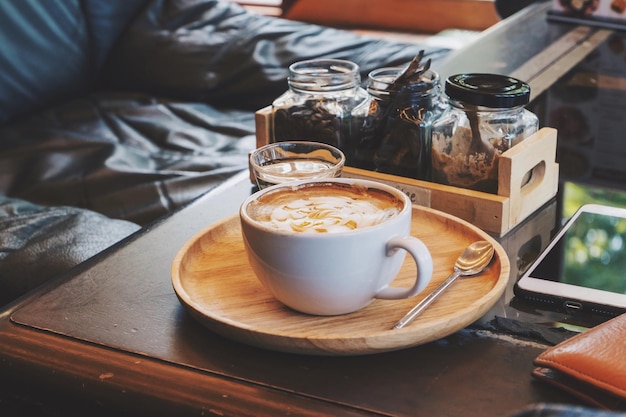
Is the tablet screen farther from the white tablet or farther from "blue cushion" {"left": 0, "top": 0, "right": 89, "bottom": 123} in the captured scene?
"blue cushion" {"left": 0, "top": 0, "right": 89, "bottom": 123}

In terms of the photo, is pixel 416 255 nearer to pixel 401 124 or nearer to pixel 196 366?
pixel 196 366

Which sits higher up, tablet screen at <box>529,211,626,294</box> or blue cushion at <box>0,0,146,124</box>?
tablet screen at <box>529,211,626,294</box>

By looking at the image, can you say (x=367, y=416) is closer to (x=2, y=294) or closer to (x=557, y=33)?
(x=2, y=294)

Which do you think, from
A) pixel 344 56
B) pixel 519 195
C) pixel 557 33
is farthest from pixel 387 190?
pixel 344 56

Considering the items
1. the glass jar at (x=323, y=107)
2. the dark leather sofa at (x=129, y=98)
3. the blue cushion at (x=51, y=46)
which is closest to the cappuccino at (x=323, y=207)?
the glass jar at (x=323, y=107)

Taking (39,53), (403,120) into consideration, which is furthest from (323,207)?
(39,53)

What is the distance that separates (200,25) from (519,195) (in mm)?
1573

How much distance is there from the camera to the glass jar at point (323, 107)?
979 mm

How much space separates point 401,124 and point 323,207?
237 millimetres

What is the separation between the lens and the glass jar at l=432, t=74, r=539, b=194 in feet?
2.93

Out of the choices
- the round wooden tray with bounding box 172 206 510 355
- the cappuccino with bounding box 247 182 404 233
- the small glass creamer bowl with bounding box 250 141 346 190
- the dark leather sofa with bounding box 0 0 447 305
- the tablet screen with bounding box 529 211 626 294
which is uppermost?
the cappuccino with bounding box 247 182 404 233

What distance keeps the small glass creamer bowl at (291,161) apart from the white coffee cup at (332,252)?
157 mm

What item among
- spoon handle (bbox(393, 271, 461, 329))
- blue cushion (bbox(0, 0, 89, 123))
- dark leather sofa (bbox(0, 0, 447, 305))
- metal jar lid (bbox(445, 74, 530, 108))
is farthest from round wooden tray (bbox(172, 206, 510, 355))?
blue cushion (bbox(0, 0, 89, 123))

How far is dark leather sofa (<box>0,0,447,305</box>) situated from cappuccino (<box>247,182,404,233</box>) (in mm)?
691
